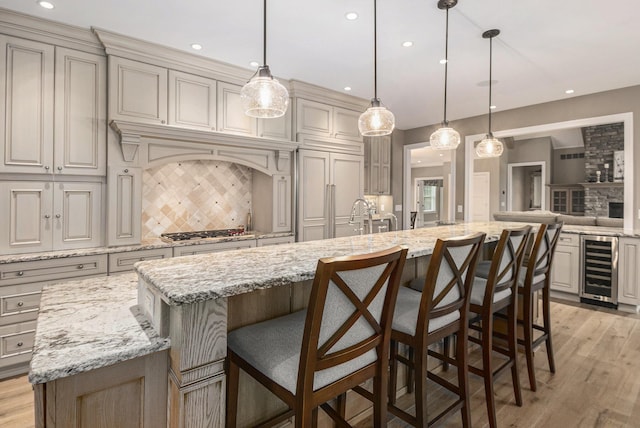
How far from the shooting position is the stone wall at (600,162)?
8.52m

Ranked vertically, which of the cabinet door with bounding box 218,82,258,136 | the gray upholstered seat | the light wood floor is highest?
the cabinet door with bounding box 218,82,258,136

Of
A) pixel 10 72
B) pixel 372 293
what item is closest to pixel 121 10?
pixel 10 72

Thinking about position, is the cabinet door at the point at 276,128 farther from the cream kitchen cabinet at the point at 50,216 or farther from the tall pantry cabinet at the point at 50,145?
the cream kitchen cabinet at the point at 50,216

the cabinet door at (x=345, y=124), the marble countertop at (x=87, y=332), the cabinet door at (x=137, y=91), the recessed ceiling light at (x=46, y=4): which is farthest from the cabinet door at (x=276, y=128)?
the marble countertop at (x=87, y=332)

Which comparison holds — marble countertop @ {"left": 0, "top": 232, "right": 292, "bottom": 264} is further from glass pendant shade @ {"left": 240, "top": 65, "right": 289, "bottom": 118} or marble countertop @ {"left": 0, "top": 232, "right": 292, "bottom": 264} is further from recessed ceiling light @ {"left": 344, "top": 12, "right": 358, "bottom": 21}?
recessed ceiling light @ {"left": 344, "top": 12, "right": 358, "bottom": 21}

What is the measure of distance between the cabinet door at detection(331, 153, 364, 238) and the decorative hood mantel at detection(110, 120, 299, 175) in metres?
0.76

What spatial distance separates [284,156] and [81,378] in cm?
336

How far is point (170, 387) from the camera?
3.76 feet

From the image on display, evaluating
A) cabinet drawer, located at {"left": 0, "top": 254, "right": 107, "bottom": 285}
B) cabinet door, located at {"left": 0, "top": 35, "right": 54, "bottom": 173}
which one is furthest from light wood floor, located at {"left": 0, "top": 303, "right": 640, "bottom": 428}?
cabinet door, located at {"left": 0, "top": 35, "right": 54, "bottom": 173}

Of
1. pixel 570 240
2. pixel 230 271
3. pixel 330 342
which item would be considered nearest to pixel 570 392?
pixel 330 342

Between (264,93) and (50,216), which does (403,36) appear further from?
(50,216)

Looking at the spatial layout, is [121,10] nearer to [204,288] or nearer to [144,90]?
[144,90]

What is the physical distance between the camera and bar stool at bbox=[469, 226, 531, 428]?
186 cm

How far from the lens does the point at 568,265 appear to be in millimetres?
4371
